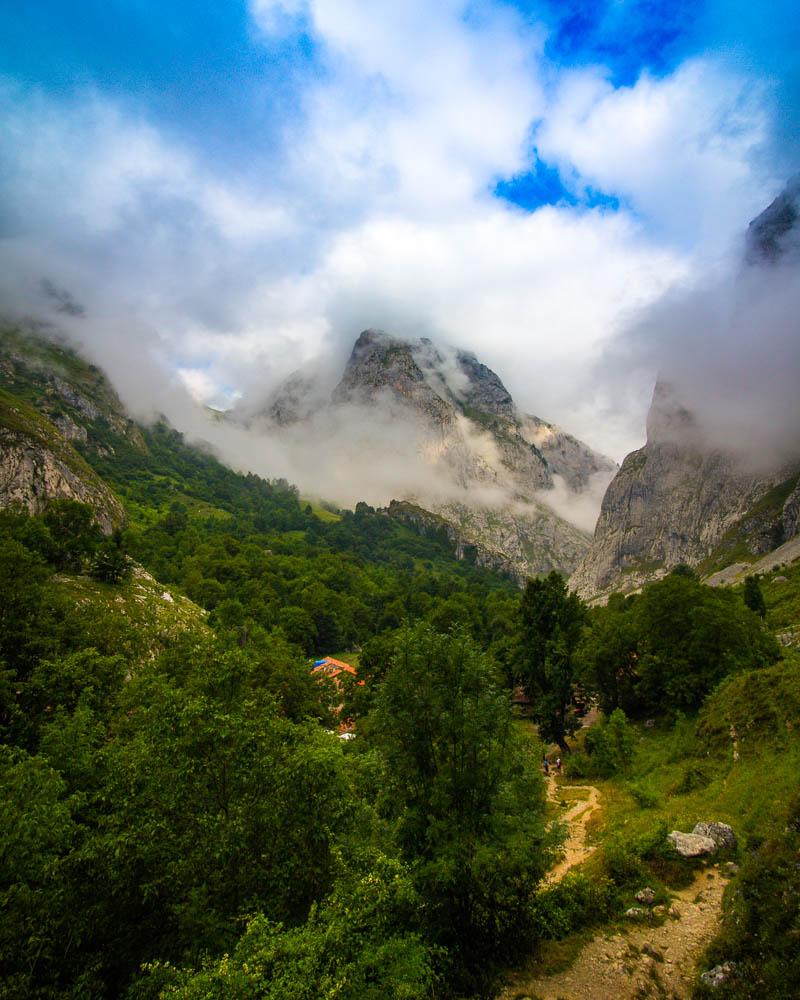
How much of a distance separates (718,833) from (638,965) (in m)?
7.28

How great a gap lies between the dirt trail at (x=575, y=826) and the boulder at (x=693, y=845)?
382cm

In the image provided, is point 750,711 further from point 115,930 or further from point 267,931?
point 115,930

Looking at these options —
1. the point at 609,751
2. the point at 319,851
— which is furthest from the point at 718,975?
the point at 609,751

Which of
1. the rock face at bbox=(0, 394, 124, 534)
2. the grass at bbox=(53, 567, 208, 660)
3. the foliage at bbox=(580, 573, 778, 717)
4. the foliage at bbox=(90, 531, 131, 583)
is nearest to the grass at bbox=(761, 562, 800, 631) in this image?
the foliage at bbox=(580, 573, 778, 717)

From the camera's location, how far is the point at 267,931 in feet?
34.1

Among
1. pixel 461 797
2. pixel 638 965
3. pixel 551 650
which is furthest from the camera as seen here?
pixel 551 650

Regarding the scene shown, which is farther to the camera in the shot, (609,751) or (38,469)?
(38,469)

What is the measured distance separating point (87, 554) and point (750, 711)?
58.9 m

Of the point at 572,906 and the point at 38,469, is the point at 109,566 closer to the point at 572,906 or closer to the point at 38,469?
the point at 38,469

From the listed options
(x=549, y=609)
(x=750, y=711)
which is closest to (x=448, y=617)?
(x=549, y=609)

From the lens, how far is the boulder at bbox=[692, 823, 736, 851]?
16.7 meters

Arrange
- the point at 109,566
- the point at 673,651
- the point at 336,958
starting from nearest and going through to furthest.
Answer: the point at 336,958
the point at 673,651
the point at 109,566

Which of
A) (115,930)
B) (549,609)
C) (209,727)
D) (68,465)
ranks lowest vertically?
(115,930)

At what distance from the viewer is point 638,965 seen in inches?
482
